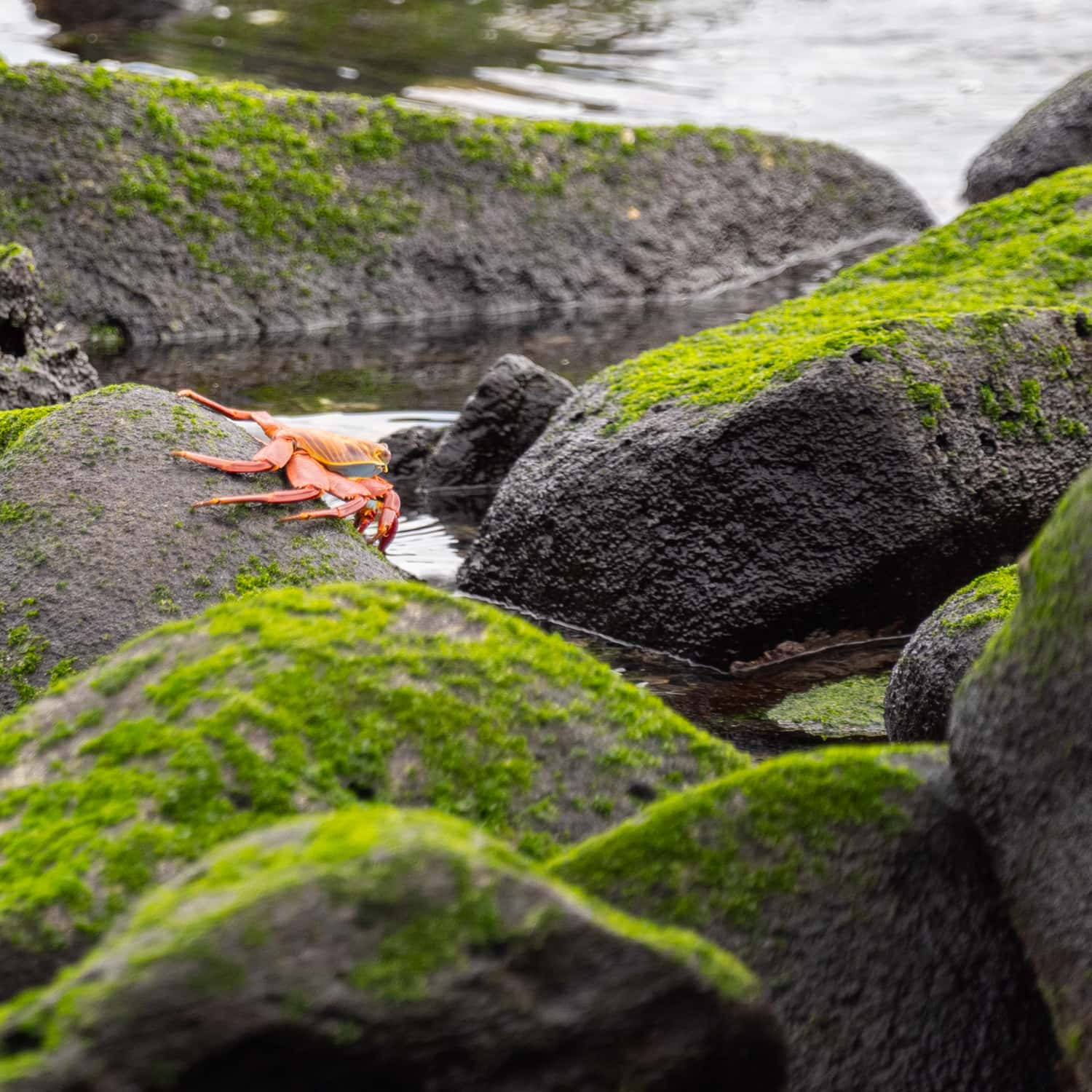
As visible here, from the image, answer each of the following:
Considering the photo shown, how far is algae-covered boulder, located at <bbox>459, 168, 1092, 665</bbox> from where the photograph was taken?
19.4ft

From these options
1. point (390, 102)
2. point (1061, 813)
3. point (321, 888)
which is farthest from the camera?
point (390, 102)

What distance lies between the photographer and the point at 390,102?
42.1ft

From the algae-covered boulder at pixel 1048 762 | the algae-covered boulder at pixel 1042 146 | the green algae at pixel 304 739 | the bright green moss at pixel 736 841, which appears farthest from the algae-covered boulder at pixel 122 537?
the algae-covered boulder at pixel 1042 146

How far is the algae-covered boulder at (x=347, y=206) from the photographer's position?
11359 millimetres

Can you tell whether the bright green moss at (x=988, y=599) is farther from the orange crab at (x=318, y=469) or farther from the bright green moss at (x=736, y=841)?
the orange crab at (x=318, y=469)

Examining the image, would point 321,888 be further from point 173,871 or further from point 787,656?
point 787,656

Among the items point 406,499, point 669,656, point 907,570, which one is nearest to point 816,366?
point 907,570

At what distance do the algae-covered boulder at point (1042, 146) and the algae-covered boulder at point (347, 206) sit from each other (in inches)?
74.0

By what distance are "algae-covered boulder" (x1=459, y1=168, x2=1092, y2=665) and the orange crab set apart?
1017 mm

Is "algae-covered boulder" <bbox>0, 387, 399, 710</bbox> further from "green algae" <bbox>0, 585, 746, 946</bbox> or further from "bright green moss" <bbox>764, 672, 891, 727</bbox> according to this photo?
"bright green moss" <bbox>764, 672, 891, 727</bbox>

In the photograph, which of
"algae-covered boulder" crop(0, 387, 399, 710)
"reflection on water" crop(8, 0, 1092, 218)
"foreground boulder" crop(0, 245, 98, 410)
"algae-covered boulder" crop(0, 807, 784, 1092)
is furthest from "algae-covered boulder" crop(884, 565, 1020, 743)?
"reflection on water" crop(8, 0, 1092, 218)

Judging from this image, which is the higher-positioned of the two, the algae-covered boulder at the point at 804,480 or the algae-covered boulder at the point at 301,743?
the algae-covered boulder at the point at 301,743

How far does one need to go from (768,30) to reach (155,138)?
16508mm

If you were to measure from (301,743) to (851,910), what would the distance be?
124cm
